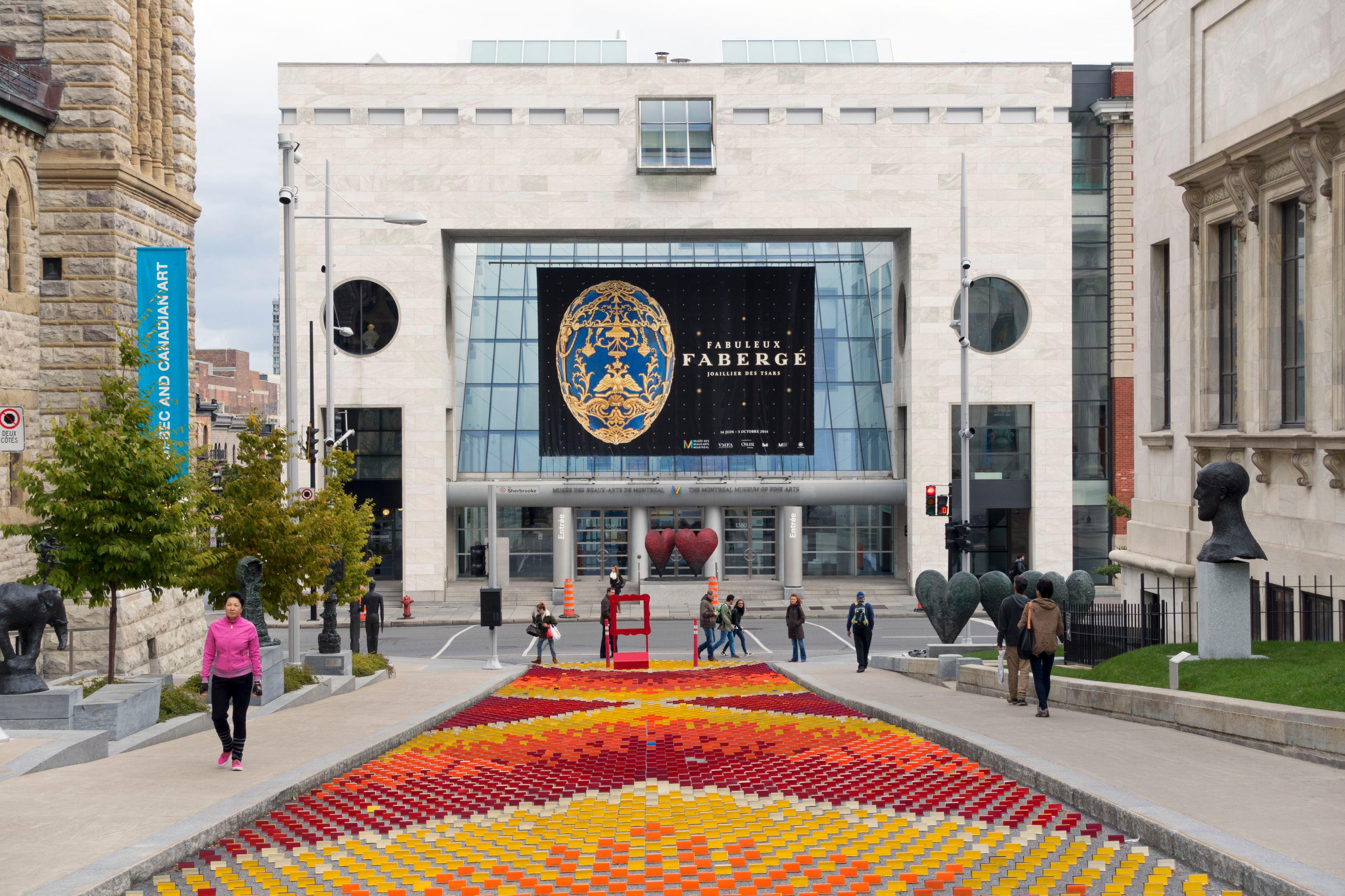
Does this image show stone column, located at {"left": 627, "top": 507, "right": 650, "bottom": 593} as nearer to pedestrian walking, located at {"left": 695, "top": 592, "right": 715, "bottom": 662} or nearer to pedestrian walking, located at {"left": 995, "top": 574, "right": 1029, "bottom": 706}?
pedestrian walking, located at {"left": 695, "top": 592, "right": 715, "bottom": 662}

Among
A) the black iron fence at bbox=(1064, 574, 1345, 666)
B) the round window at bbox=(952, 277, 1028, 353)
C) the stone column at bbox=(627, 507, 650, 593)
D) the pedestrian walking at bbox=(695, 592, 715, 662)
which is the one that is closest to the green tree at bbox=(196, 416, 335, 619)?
the pedestrian walking at bbox=(695, 592, 715, 662)

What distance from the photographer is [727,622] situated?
3198 centimetres

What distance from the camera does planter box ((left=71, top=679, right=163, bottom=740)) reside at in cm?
1362

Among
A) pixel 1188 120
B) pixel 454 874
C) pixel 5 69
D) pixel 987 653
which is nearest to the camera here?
pixel 454 874

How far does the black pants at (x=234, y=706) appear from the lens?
11.6 m

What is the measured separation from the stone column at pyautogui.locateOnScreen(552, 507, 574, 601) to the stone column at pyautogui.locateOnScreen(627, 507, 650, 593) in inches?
96.5

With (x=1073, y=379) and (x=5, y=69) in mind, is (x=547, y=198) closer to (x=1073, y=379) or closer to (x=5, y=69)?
(x=1073, y=379)

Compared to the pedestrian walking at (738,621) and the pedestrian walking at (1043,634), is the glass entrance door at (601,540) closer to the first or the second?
the pedestrian walking at (738,621)

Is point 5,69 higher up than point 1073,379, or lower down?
→ higher up

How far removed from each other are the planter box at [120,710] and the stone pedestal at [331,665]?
8.91 metres

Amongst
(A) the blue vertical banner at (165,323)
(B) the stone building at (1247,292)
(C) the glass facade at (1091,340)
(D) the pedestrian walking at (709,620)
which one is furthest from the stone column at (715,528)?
(A) the blue vertical banner at (165,323)

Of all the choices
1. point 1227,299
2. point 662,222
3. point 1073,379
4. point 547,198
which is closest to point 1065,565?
point 1073,379

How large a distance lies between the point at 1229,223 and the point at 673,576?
31.0 metres

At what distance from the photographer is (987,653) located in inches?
1023
